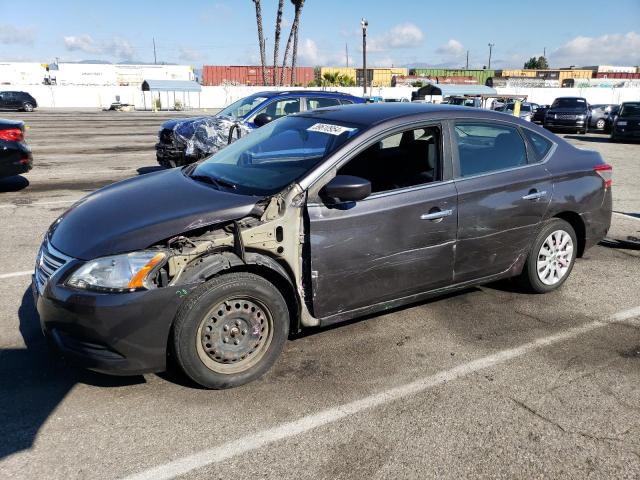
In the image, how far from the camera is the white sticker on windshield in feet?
12.6

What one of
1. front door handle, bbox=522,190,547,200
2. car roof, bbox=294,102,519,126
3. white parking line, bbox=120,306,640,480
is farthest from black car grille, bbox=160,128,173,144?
white parking line, bbox=120,306,640,480

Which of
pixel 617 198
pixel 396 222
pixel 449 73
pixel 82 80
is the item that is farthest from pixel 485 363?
pixel 449 73

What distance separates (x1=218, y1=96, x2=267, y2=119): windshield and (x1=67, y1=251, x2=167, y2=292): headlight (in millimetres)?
7922

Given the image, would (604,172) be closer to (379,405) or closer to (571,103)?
(379,405)

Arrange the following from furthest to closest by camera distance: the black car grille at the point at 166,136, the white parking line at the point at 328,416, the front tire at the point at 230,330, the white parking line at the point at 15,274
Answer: the black car grille at the point at 166,136 < the white parking line at the point at 15,274 < the front tire at the point at 230,330 < the white parking line at the point at 328,416

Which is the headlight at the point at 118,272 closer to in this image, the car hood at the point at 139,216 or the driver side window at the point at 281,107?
the car hood at the point at 139,216

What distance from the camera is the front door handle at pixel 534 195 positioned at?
170 inches

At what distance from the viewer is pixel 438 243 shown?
152 inches

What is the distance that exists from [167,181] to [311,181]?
3.98 feet

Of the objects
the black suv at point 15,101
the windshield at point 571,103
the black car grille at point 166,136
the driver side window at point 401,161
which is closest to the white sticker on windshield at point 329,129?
the driver side window at point 401,161

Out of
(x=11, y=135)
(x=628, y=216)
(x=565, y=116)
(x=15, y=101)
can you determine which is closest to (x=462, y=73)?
(x=565, y=116)

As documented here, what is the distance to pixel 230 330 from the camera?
10.5ft

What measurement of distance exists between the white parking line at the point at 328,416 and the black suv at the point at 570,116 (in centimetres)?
2333

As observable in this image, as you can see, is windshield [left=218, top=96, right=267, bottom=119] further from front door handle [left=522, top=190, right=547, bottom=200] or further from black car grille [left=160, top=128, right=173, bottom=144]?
front door handle [left=522, top=190, right=547, bottom=200]
